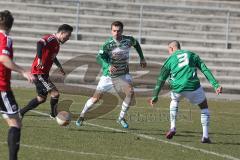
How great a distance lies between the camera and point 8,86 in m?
9.55

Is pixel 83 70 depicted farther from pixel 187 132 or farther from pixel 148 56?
pixel 187 132

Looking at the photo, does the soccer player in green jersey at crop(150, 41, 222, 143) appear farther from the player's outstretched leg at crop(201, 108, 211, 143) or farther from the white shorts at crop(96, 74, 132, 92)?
the white shorts at crop(96, 74, 132, 92)

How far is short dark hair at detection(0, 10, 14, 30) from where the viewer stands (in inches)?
360

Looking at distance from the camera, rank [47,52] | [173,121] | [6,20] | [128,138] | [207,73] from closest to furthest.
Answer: [6,20] → [207,73] → [128,138] → [173,121] → [47,52]

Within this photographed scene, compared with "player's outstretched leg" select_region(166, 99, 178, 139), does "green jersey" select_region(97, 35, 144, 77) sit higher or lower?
higher

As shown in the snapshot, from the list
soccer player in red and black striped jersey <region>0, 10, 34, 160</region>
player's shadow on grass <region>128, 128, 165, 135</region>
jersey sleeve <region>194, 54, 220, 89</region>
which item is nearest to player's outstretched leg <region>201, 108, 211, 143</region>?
jersey sleeve <region>194, 54, 220, 89</region>

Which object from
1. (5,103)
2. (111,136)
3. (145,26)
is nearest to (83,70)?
(145,26)

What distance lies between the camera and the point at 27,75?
29.4ft

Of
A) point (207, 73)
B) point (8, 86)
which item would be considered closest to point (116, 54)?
point (207, 73)

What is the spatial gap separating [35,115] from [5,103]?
650 cm

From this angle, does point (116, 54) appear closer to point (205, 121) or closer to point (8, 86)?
point (205, 121)

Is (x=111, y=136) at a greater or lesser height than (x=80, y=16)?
lesser

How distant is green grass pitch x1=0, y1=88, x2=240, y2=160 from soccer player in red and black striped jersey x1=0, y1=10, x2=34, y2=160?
0.91 meters

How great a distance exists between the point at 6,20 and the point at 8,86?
35.5 inches
